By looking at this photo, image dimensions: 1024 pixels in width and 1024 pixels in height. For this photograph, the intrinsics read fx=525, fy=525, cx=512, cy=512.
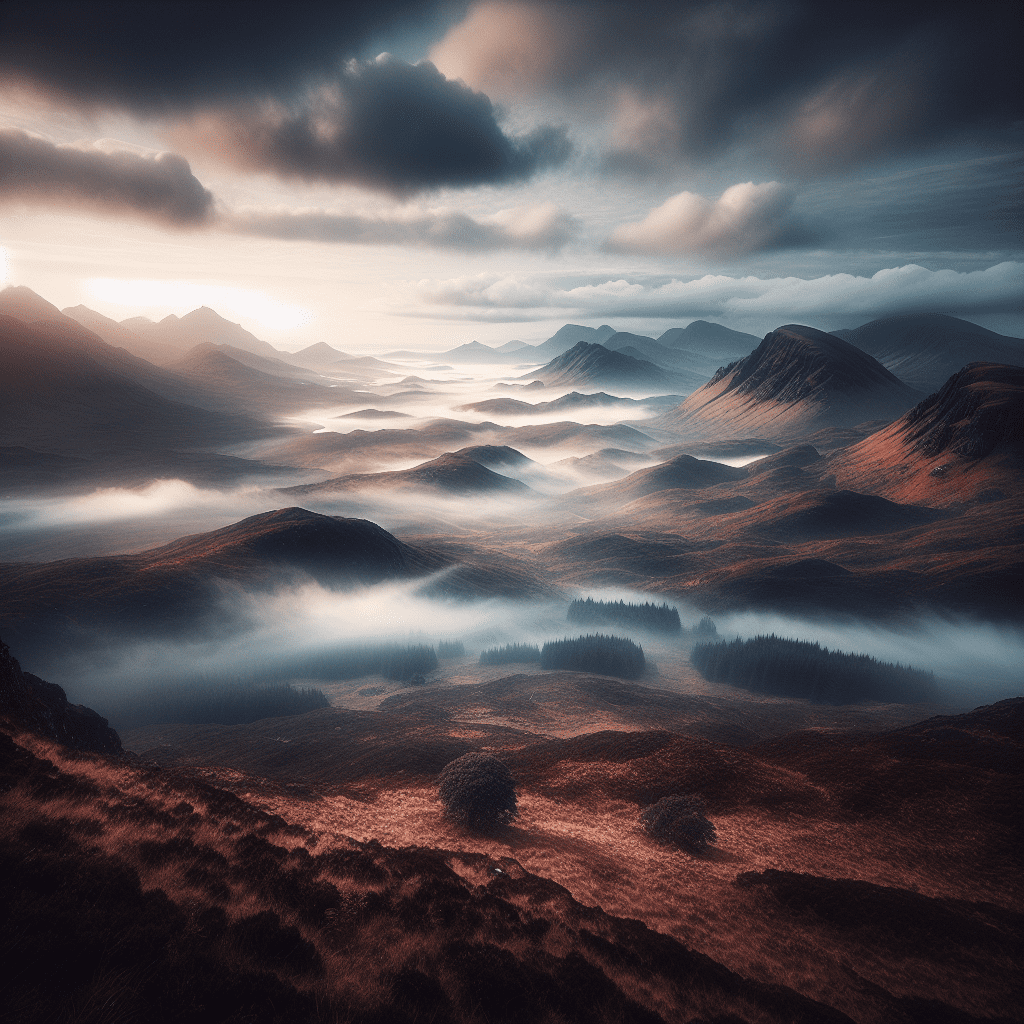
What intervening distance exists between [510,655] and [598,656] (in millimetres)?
19988

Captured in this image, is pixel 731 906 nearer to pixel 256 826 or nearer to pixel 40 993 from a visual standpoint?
pixel 256 826

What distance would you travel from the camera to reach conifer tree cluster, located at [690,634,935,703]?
99.2 meters

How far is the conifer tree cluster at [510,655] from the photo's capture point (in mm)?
117006

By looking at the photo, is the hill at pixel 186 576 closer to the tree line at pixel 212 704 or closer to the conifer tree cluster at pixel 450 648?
the tree line at pixel 212 704

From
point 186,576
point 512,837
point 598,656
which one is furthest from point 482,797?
point 186,576

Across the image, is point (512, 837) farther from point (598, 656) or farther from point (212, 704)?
point (598, 656)

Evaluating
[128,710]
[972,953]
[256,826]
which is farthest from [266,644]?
[972,953]

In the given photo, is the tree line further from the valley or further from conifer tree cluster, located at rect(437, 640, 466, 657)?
conifer tree cluster, located at rect(437, 640, 466, 657)

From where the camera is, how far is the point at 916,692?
98500mm

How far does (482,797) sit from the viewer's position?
34.2 m

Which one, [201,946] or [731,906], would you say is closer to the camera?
[201,946]

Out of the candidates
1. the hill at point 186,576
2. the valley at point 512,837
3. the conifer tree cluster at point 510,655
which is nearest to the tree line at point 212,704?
the valley at point 512,837

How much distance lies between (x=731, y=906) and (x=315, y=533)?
136550 mm

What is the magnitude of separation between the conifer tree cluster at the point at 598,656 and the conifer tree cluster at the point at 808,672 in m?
15.7
